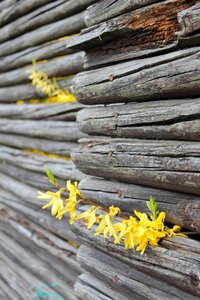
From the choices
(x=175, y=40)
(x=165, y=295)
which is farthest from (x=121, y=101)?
(x=165, y=295)

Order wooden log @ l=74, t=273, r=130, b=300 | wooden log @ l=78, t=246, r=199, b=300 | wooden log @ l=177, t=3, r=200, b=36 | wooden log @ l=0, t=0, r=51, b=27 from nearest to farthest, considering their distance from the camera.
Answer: wooden log @ l=177, t=3, r=200, b=36
wooden log @ l=78, t=246, r=199, b=300
wooden log @ l=74, t=273, r=130, b=300
wooden log @ l=0, t=0, r=51, b=27

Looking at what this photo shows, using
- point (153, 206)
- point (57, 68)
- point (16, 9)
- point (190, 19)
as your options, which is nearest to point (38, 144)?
point (57, 68)

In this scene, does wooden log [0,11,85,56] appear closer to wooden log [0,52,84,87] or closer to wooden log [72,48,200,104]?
wooden log [0,52,84,87]

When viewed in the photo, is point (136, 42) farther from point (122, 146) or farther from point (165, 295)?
point (165, 295)

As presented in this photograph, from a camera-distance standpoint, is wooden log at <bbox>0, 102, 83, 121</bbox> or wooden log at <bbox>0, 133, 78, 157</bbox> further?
wooden log at <bbox>0, 133, 78, 157</bbox>

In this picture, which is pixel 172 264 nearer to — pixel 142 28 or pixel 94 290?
pixel 94 290

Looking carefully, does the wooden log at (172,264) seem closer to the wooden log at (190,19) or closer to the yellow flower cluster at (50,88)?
the wooden log at (190,19)

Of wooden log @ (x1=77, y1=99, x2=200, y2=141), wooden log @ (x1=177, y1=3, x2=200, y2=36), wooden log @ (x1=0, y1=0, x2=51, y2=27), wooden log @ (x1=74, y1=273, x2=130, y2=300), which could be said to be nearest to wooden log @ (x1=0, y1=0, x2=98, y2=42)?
wooden log @ (x1=0, y1=0, x2=51, y2=27)

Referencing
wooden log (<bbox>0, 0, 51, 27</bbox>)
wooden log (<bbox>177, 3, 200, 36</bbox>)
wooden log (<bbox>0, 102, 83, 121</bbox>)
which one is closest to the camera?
wooden log (<bbox>177, 3, 200, 36</bbox>)
